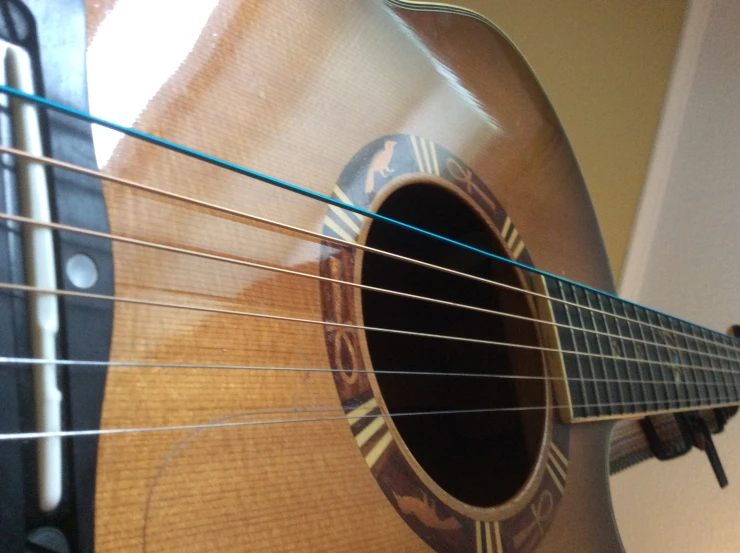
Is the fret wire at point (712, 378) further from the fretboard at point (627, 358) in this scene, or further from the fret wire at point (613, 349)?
the fret wire at point (613, 349)

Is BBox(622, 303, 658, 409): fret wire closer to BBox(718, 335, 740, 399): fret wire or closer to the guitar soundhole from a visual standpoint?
the guitar soundhole

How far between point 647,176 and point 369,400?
115cm

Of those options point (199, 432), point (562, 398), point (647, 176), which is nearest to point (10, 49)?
point (199, 432)

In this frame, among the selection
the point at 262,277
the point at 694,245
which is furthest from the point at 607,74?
the point at 262,277

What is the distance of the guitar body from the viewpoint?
0.31m

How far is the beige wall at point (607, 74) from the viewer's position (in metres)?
1.01

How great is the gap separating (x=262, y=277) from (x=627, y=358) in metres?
0.51

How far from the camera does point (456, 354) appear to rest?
75 cm

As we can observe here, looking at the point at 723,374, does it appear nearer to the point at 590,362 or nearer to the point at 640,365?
the point at 640,365

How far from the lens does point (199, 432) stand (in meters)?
0.32

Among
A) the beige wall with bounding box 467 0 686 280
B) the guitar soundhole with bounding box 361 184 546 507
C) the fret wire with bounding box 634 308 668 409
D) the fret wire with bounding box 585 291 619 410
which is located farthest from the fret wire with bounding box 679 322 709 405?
the beige wall with bounding box 467 0 686 280

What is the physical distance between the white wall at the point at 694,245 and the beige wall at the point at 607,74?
0.05 meters

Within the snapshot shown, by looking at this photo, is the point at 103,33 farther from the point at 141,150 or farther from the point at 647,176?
the point at 647,176

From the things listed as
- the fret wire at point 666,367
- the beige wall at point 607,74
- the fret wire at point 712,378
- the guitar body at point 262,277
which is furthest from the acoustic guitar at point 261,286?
the beige wall at point 607,74
